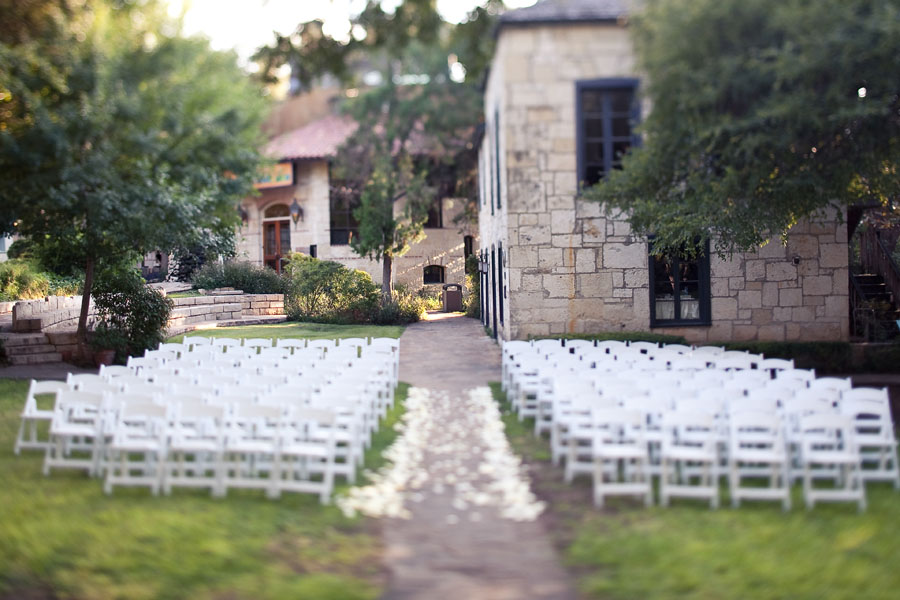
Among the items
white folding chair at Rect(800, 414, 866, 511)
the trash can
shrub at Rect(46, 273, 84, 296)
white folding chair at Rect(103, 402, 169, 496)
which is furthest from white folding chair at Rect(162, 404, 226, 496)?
the trash can

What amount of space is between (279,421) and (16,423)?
524 cm

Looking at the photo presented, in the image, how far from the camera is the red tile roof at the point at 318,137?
113ft

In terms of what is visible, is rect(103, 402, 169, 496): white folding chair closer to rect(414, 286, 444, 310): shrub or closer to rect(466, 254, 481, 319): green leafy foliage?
rect(466, 254, 481, 319): green leafy foliage

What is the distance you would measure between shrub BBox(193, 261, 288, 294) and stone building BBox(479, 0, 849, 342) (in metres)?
12.6

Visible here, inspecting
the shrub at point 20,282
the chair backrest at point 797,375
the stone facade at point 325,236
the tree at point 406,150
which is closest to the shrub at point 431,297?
the stone facade at point 325,236

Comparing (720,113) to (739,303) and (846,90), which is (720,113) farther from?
(739,303)

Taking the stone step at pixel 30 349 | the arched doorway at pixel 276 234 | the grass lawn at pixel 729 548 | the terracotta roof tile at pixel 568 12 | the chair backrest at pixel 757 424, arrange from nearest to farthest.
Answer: the grass lawn at pixel 729 548
the chair backrest at pixel 757 424
the terracotta roof tile at pixel 568 12
the stone step at pixel 30 349
the arched doorway at pixel 276 234

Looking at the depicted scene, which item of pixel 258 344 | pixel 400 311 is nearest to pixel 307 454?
pixel 258 344

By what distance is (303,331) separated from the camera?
75.0 ft

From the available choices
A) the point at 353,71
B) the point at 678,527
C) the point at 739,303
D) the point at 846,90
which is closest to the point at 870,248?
the point at 739,303

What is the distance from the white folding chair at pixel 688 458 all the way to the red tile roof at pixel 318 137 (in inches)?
1070

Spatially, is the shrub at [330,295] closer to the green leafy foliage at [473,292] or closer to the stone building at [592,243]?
the green leafy foliage at [473,292]

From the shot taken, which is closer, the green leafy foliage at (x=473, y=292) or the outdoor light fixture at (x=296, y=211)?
the green leafy foliage at (x=473, y=292)

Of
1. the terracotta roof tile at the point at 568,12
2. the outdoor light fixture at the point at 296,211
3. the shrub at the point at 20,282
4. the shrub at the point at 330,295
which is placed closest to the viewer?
the terracotta roof tile at the point at 568,12
